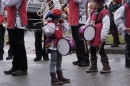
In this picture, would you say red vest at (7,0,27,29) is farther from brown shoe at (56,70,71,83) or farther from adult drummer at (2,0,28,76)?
brown shoe at (56,70,71,83)

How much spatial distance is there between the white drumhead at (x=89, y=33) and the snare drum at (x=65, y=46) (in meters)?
1.10

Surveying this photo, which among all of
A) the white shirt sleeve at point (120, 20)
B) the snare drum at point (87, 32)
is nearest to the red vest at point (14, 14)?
the snare drum at point (87, 32)

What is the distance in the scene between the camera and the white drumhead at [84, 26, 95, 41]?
29.3ft

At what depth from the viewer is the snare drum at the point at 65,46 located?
7836mm

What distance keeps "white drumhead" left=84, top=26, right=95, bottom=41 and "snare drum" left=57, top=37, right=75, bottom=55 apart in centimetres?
110

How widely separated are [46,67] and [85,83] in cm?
194

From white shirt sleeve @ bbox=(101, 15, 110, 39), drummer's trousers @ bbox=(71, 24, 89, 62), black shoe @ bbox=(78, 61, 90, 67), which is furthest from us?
drummer's trousers @ bbox=(71, 24, 89, 62)

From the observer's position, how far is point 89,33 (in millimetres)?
8984

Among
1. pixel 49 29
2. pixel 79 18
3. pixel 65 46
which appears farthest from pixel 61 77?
pixel 79 18

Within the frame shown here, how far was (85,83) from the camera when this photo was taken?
27.0ft

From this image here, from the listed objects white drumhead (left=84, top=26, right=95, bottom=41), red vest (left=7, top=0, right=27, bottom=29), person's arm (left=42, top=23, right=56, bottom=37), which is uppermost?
red vest (left=7, top=0, right=27, bottom=29)

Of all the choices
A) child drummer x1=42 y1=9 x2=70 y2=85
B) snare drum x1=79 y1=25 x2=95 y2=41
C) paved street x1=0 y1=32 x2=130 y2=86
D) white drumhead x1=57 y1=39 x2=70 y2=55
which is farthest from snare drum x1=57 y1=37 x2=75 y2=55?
snare drum x1=79 y1=25 x2=95 y2=41

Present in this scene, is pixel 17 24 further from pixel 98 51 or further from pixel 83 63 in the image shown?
pixel 83 63

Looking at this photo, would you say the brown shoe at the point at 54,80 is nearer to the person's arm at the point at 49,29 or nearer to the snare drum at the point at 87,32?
the person's arm at the point at 49,29
